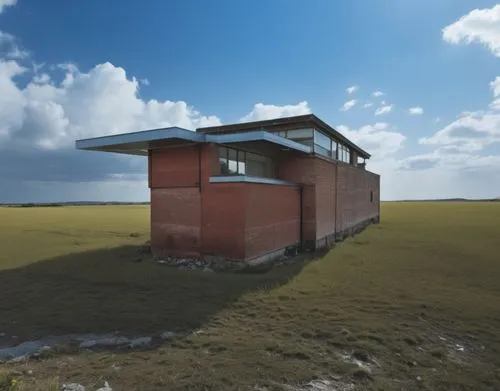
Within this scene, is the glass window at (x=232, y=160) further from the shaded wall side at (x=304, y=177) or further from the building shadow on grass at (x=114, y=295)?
the building shadow on grass at (x=114, y=295)

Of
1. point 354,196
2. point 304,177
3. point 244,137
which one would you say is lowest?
point 354,196

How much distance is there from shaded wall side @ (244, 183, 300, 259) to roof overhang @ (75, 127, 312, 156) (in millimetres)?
2103

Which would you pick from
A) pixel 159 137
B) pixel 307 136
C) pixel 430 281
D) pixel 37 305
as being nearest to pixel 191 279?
pixel 37 305

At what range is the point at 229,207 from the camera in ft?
49.0

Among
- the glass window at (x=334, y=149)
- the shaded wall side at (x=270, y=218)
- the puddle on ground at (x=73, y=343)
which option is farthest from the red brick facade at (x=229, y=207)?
the puddle on ground at (x=73, y=343)

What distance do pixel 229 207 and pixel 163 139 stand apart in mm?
4000

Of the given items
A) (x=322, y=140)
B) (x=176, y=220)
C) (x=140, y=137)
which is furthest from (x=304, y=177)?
(x=140, y=137)

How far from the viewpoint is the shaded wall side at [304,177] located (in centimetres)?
1944

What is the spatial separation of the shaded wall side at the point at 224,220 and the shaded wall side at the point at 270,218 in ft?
0.98

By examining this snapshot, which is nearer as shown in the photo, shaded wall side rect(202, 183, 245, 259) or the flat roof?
shaded wall side rect(202, 183, 245, 259)

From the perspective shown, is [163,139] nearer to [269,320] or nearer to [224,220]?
[224,220]

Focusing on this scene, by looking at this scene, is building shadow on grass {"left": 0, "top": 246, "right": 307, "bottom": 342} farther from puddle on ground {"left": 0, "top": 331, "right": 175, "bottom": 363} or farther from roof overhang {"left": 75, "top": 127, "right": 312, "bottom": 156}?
roof overhang {"left": 75, "top": 127, "right": 312, "bottom": 156}

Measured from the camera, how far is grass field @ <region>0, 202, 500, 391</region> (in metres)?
5.89

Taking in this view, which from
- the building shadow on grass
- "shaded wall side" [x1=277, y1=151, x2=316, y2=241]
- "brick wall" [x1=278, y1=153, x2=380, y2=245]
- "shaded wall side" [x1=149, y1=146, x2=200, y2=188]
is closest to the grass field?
the building shadow on grass
